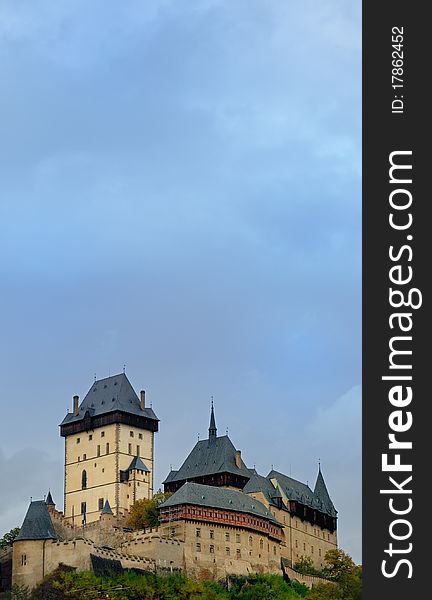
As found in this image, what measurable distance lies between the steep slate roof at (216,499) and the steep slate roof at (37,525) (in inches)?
324

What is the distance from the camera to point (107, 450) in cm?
10562

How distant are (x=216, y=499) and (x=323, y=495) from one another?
2393 cm

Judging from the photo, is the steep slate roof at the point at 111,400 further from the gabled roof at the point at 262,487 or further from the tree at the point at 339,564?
the tree at the point at 339,564

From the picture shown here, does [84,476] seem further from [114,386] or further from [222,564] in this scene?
[222,564]

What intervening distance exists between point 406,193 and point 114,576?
54.8 metres

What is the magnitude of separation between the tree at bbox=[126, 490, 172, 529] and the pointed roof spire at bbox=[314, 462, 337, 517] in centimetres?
1884

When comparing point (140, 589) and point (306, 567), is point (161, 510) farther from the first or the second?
point (306, 567)

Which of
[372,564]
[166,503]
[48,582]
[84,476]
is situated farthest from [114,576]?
[372,564]

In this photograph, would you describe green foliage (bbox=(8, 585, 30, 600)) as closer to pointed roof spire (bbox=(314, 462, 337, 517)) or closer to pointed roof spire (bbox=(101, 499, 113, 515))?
pointed roof spire (bbox=(101, 499, 113, 515))

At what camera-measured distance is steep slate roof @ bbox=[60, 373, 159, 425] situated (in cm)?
10725

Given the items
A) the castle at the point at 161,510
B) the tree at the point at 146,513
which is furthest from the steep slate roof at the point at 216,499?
the tree at the point at 146,513

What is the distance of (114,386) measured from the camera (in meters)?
109

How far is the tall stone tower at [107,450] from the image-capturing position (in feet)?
340

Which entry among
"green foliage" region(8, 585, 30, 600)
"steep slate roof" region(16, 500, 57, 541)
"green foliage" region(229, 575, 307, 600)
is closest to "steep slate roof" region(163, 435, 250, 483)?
"green foliage" region(229, 575, 307, 600)
